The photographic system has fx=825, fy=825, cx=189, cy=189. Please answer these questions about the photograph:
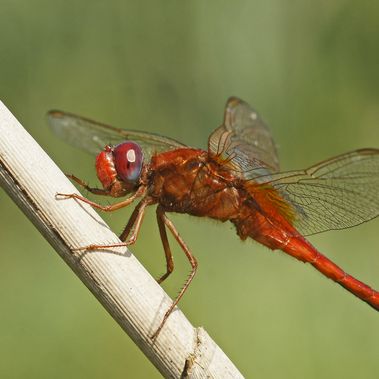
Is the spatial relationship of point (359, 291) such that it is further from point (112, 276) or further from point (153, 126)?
point (153, 126)

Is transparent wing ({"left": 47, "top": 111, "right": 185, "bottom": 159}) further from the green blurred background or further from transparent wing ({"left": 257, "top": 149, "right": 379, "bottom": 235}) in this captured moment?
the green blurred background

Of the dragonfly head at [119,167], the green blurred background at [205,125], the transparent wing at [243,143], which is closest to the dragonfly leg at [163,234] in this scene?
the dragonfly head at [119,167]

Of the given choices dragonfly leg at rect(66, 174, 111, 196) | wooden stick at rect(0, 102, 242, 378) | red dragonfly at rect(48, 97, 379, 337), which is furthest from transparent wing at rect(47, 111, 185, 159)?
wooden stick at rect(0, 102, 242, 378)

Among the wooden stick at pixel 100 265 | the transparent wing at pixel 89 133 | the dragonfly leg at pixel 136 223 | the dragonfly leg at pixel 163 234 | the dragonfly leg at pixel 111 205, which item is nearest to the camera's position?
the wooden stick at pixel 100 265

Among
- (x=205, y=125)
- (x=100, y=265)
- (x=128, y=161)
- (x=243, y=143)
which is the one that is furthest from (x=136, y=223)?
(x=205, y=125)

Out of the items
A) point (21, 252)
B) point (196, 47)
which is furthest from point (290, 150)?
point (21, 252)

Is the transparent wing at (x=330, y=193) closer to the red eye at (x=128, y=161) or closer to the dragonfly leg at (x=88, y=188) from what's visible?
the red eye at (x=128, y=161)
